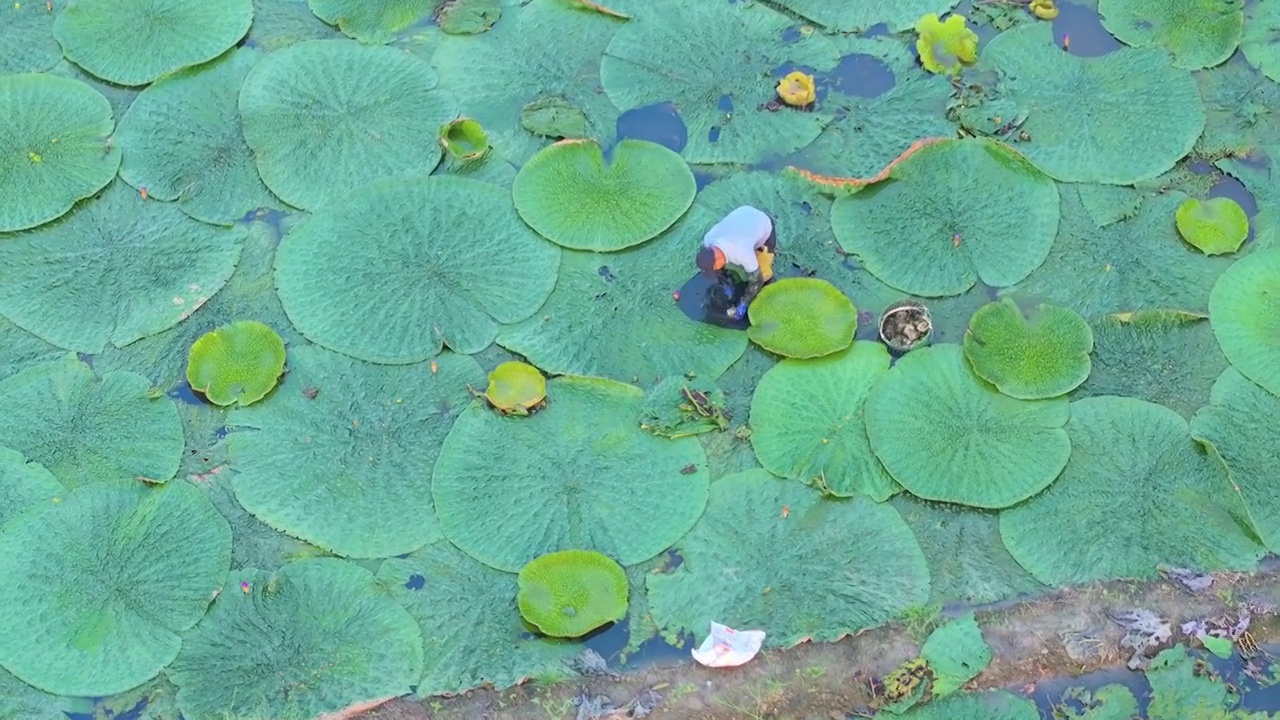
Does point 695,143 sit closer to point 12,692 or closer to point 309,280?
point 309,280

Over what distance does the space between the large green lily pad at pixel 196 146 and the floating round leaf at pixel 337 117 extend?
13cm

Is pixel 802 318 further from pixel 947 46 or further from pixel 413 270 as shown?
pixel 947 46

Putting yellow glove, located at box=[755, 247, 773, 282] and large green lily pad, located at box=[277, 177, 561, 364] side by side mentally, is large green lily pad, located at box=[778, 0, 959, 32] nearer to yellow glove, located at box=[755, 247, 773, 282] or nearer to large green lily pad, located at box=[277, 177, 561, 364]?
yellow glove, located at box=[755, 247, 773, 282]

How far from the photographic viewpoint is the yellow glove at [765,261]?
16.9 ft

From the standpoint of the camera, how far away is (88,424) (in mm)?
5031

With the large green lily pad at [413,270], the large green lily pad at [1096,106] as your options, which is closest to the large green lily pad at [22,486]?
the large green lily pad at [413,270]

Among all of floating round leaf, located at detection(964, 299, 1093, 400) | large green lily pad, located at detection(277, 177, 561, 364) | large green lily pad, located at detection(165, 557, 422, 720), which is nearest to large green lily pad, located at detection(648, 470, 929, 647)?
floating round leaf, located at detection(964, 299, 1093, 400)

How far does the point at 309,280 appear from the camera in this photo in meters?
5.43

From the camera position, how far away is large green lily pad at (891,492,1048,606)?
4703mm

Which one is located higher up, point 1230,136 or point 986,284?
point 1230,136

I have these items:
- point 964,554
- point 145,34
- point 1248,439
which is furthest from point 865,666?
point 145,34

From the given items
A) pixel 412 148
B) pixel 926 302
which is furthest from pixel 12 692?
pixel 926 302

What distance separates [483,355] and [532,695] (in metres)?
Answer: 1.75

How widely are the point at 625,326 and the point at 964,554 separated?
2.01m
